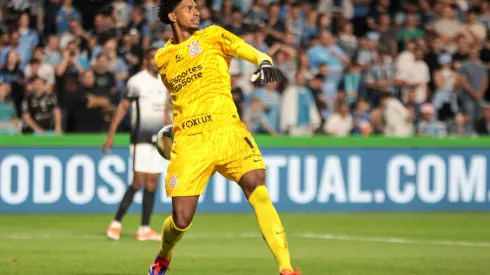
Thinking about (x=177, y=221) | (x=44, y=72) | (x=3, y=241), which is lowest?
(x=3, y=241)

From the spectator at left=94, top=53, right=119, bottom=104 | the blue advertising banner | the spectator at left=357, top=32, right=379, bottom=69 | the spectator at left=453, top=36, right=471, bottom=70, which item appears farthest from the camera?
the spectator at left=453, top=36, right=471, bottom=70

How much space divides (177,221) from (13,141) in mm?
9192

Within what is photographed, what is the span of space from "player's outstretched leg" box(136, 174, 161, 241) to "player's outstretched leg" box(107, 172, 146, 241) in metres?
0.10

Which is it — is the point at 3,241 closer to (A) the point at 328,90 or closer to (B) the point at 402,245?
(B) the point at 402,245

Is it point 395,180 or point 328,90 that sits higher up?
point 328,90

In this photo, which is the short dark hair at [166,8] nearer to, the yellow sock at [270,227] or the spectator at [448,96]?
the yellow sock at [270,227]

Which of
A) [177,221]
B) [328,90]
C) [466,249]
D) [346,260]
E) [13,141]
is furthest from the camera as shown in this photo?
[328,90]

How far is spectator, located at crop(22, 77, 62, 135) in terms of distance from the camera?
18406mm

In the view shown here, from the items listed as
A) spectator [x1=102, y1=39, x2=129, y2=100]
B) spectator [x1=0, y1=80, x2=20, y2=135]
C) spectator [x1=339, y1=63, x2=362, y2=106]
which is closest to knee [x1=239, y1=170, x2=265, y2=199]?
spectator [x1=0, y1=80, x2=20, y2=135]

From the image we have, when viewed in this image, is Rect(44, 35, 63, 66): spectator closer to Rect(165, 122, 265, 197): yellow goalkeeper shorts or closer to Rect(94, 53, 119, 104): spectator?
Rect(94, 53, 119, 104): spectator

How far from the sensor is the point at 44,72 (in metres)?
19.1

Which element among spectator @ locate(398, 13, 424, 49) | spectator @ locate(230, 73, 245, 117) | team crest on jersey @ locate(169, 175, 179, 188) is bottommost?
team crest on jersey @ locate(169, 175, 179, 188)

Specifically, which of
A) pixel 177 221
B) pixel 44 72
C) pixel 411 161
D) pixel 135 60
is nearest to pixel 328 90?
pixel 411 161

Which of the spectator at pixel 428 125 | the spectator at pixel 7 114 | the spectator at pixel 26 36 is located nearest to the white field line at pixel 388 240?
the spectator at pixel 7 114
